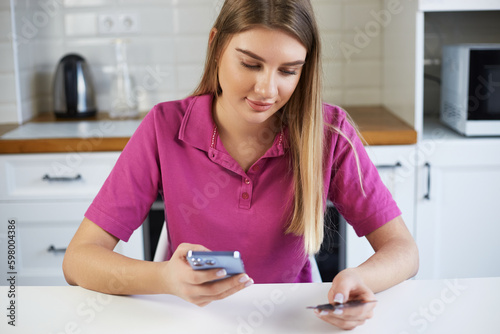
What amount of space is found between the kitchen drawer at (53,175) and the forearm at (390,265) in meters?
1.12

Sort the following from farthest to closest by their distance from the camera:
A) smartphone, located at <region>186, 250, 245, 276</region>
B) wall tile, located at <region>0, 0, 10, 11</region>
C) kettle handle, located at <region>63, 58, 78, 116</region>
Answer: kettle handle, located at <region>63, 58, 78, 116</region>, wall tile, located at <region>0, 0, 10, 11</region>, smartphone, located at <region>186, 250, 245, 276</region>

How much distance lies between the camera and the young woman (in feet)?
3.59

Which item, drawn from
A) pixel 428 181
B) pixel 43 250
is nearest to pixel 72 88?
pixel 43 250

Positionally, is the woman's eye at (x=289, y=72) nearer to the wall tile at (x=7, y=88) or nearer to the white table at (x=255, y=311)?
the white table at (x=255, y=311)

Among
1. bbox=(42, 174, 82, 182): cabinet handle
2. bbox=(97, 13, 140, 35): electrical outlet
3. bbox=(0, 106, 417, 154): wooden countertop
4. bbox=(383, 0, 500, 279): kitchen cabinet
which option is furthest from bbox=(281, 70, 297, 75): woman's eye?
bbox=(97, 13, 140, 35): electrical outlet

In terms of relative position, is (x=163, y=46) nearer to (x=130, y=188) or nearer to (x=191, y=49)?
(x=191, y=49)

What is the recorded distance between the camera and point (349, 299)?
953 millimetres

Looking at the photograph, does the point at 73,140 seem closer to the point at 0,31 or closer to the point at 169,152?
the point at 0,31

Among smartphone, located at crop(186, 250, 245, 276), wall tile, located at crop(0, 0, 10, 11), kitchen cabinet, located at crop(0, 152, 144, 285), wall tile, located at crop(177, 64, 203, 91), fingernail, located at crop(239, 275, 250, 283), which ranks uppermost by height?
wall tile, located at crop(0, 0, 10, 11)

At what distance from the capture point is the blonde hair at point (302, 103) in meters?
1.09

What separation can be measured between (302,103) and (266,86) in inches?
7.1

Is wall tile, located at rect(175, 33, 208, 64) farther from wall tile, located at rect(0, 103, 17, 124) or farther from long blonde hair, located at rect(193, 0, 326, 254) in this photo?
long blonde hair, located at rect(193, 0, 326, 254)

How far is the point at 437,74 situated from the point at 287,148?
4.50 ft

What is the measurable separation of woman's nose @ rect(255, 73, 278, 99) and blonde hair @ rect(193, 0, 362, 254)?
91 mm
